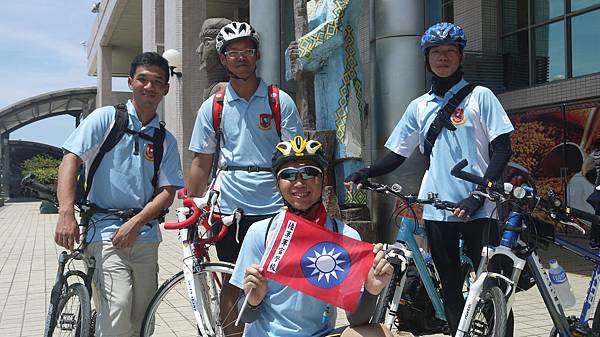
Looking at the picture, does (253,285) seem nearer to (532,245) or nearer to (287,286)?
(287,286)

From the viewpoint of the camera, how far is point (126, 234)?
302 cm

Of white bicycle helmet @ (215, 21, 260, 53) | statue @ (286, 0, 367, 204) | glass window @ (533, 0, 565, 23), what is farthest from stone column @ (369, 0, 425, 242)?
glass window @ (533, 0, 565, 23)

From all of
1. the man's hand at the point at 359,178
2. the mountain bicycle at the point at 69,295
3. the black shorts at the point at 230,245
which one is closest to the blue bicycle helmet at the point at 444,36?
the man's hand at the point at 359,178

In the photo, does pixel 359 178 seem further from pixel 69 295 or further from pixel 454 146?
pixel 69 295

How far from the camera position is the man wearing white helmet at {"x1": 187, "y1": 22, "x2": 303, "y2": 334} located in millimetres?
3354

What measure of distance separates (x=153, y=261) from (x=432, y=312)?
80.1 inches

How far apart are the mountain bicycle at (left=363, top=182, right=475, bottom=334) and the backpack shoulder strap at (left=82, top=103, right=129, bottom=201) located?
1383 millimetres

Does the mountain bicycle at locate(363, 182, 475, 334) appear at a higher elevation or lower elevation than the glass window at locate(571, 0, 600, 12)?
lower

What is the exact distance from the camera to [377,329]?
214cm

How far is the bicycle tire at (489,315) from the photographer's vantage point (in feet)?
10.0

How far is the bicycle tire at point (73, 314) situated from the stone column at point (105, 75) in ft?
94.0

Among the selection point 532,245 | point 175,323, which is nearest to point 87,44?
point 175,323

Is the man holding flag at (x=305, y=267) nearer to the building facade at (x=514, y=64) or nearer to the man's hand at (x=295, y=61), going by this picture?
the building facade at (x=514, y=64)

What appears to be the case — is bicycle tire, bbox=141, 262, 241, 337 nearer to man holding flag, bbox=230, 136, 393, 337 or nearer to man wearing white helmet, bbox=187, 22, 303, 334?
man wearing white helmet, bbox=187, 22, 303, 334
